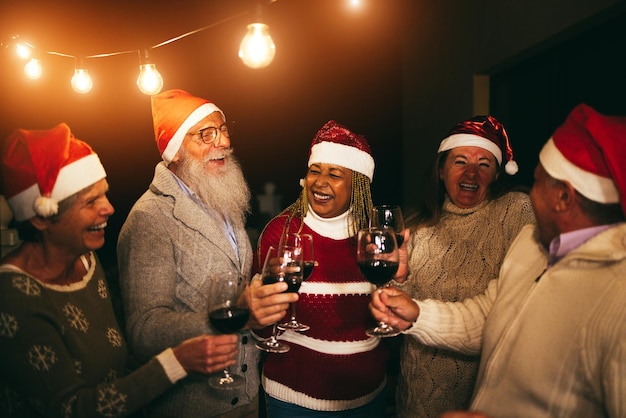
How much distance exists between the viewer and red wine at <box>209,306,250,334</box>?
1.62m

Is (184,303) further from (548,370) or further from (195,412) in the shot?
(548,370)

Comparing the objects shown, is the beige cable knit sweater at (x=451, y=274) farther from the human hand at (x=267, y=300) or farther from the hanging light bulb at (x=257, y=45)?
the hanging light bulb at (x=257, y=45)

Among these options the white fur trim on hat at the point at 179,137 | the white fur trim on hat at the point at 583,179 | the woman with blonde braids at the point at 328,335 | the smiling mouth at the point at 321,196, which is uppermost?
the white fur trim on hat at the point at 179,137

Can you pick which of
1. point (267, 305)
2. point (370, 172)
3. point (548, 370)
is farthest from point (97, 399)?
point (370, 172)

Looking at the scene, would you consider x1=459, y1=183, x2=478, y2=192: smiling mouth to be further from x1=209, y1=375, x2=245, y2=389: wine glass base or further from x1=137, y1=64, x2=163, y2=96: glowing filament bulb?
x1=137, y1=64, x2=163, y2=96: glowing filament bulb

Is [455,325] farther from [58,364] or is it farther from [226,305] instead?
[58,364]

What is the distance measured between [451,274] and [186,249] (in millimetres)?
1243

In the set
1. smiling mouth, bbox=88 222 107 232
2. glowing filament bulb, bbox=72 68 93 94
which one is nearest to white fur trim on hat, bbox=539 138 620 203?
smiling mouth, bbox=88 222 107 232

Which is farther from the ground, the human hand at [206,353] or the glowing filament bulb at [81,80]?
the glowing filament bulb at [81,80]

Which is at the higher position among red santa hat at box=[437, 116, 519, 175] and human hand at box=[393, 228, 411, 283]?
red santa hat at box=[437, 116, 519, 175]

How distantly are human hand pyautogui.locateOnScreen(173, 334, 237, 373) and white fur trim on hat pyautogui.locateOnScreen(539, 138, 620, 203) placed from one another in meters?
1.13

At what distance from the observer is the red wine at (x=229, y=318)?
1618 millimetres

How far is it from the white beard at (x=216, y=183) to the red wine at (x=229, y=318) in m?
0.81

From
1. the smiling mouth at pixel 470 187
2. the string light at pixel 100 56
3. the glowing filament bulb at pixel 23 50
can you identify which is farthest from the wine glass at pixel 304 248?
the glowing filament bulb at pixel 23 50
